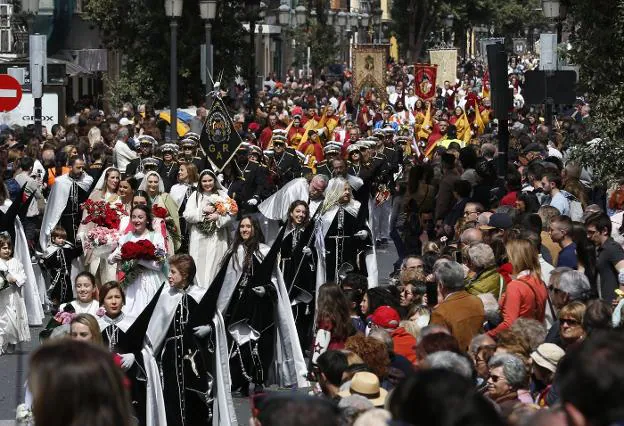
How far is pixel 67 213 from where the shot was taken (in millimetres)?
18453

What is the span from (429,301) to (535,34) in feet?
352

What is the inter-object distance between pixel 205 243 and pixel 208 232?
109 millimetres

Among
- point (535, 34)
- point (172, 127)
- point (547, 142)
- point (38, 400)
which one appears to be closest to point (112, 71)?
point (172, 127)

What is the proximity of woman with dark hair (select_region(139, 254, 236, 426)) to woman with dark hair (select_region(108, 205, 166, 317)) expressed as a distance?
1308 mm

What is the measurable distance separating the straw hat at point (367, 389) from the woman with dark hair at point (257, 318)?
18.2 ft

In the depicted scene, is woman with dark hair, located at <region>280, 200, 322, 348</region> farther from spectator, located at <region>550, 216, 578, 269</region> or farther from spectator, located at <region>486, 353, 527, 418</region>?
spectator, located at <region>486, 353, 527, 418</region>

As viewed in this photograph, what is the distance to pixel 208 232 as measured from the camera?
17391mm

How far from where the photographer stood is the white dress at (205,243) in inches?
682

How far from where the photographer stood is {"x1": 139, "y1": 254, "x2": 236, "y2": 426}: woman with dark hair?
37.7 ft

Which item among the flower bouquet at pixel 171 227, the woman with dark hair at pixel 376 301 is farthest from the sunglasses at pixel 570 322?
the flower bouquet at pixel 171 227

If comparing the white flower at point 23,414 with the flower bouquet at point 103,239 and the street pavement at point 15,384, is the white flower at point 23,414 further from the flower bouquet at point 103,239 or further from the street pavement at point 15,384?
the flower bouquet at point 103,239

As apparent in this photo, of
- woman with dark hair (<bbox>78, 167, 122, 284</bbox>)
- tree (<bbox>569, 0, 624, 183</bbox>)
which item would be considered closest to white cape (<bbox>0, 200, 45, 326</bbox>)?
woman with dark hair (<bbox>78, 167, 122, 284</bbox>)

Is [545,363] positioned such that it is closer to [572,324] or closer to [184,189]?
[572,324]

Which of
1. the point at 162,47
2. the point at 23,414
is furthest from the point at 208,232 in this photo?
the point at 162,47
